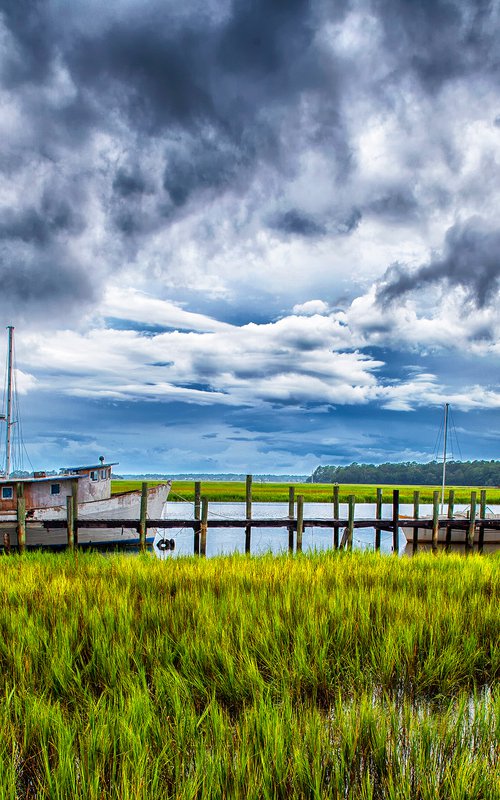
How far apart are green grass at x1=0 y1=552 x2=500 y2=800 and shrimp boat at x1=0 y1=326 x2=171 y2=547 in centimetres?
1460

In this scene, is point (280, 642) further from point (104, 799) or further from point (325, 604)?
point (104, 799)

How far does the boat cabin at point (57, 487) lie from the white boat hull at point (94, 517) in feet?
1.74

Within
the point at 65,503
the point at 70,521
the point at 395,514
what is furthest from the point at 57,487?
the point at 395,514

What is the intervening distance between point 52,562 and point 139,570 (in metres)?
3.35

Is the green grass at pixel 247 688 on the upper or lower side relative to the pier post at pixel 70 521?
upper

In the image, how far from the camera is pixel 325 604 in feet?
24.7

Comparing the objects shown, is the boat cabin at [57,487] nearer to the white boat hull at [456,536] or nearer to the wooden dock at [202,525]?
the wooden dock at [202,525]

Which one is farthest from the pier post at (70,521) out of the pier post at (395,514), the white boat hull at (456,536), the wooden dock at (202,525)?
the white boat hull at (456,536)

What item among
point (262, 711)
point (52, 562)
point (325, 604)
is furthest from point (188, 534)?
point (262, 711)

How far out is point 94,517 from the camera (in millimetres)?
24828

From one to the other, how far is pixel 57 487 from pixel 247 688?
69.5ft

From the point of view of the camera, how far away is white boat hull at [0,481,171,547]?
23406 mm

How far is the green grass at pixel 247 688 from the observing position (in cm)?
341

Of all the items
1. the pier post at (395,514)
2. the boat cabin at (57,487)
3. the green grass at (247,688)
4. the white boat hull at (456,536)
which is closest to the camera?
the green grass at (247,688)
